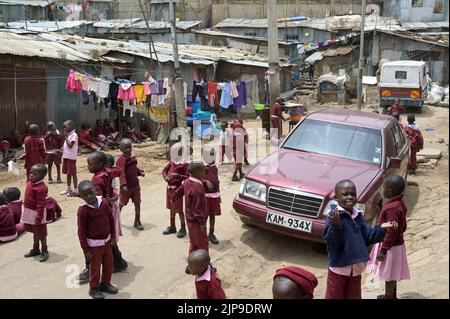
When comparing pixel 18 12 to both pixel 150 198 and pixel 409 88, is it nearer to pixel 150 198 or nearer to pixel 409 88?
pixel 409 88

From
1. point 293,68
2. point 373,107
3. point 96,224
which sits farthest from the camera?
point 293,68

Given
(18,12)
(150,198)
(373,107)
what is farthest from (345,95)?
(18,12)

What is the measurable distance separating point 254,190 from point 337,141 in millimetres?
1699

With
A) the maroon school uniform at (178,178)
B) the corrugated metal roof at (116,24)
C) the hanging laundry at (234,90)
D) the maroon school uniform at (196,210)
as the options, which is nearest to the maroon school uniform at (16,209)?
the maroon school uniform at (178,178)

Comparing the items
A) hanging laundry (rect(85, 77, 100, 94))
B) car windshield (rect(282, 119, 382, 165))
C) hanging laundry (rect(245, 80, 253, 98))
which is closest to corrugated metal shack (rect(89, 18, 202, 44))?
hanging laundry (rect(245, 80, 253, 98))

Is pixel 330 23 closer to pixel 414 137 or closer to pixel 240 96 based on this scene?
pixel 240 96

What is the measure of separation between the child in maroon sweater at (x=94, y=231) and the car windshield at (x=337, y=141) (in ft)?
11.6

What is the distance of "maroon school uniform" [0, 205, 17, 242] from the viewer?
6.87 meters

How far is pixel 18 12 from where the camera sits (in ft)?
102

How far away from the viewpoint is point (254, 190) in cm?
664

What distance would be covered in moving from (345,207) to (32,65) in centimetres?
1173

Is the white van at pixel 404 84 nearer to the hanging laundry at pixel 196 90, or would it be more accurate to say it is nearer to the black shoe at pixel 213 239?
the hanging laundry at pixel 196 90

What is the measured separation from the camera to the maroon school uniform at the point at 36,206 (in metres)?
5.91

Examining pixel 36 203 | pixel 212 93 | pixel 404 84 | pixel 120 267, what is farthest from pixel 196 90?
pixel 120 267
